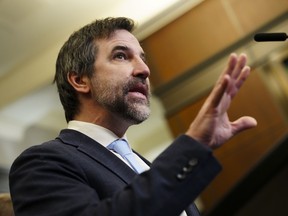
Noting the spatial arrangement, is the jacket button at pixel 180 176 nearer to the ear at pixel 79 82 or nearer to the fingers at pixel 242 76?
the fingers at pixel 242 76

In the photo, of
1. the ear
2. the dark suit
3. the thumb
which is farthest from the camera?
the ear

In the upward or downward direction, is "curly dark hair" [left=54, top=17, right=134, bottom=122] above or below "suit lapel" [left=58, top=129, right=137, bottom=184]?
above

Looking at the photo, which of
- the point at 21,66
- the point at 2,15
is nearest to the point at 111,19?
the point at 2,15

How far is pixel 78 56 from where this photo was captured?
1357mm

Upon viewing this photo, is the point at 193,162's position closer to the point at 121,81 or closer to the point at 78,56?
the point at 121,81

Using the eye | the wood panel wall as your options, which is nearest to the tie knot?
the eye

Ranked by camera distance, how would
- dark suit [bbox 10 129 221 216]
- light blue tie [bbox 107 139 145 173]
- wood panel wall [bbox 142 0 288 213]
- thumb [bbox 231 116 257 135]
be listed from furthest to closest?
1. wood panel wall [bbox 142 0 288 213]
2. light blue tie [bbox 107 139 145 173]
3. thumb [bbox 231 116 257 135]
4. dark suit [bbox 10 129 221 216]

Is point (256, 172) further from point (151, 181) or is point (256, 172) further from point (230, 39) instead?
point (230, 39)

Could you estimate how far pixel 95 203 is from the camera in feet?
2.47

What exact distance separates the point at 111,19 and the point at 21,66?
257 cm

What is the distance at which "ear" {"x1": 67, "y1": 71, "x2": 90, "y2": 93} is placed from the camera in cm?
132

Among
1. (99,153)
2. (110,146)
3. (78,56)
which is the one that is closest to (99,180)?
(99,153)

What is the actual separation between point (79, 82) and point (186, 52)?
6.54 ft

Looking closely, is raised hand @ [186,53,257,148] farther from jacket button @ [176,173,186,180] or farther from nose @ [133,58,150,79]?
nose @ [133,58,150,79]
